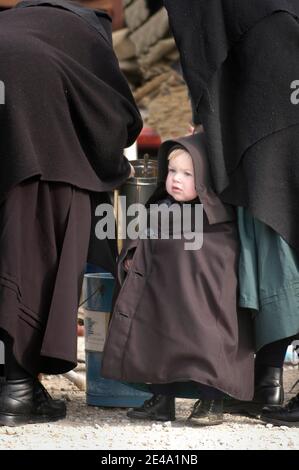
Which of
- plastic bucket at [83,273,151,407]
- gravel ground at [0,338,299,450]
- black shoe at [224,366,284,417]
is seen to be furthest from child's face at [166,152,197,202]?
gravel ground at [0,338,299,450]

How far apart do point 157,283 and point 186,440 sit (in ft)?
2.10

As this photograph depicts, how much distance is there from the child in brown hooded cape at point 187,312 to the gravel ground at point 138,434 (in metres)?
0.14

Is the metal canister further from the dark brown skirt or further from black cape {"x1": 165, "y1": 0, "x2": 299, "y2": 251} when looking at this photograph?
black cape {"x1": 165, "y1": 0, "x2": 299, "y2": 251}

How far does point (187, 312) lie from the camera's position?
176 inches

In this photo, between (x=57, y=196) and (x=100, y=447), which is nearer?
(x=100, y=447)

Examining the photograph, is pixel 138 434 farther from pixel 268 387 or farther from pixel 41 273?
pixel 41 273

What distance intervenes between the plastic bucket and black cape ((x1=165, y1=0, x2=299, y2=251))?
2.61 ft

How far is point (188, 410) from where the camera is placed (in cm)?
514

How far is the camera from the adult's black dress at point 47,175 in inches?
179

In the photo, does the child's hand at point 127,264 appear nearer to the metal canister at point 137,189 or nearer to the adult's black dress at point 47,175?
the adult's black dress at point 47,175

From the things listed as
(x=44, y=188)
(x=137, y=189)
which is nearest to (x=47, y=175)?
(x=44, y=188)

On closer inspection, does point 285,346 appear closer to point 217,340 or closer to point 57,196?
point 217,340
